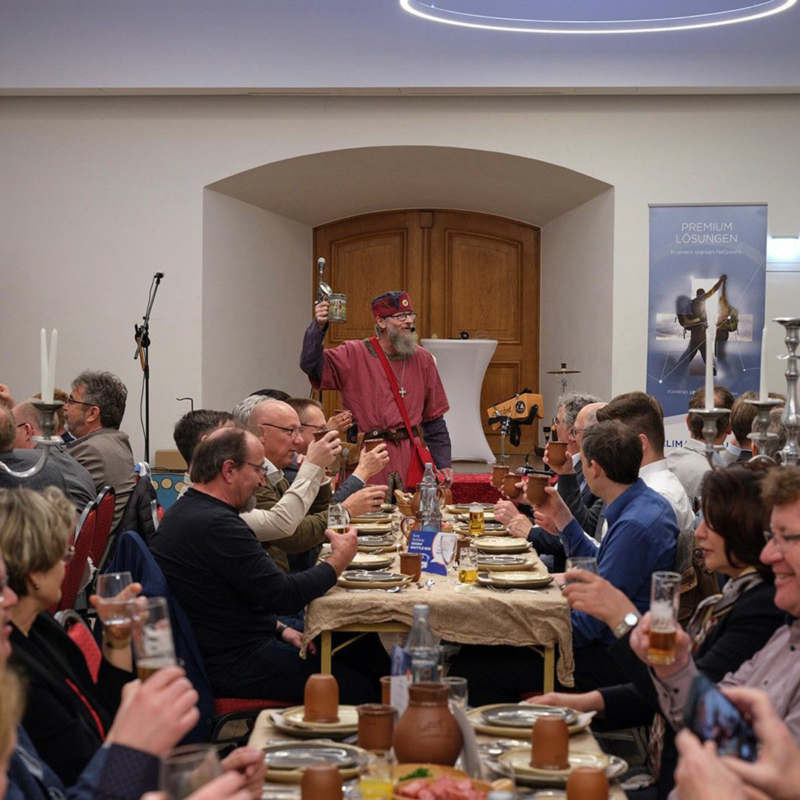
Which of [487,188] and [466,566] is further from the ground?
[487,188]

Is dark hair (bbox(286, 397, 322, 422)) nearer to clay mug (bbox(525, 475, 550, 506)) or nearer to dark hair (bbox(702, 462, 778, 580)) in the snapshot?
clay mug (bbox(525, 475, 550, 506))

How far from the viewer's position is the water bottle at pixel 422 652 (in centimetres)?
198

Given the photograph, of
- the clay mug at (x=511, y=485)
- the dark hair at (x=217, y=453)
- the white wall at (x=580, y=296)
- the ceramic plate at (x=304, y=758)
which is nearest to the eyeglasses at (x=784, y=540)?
the ceramic plate at (x=304, y=758)

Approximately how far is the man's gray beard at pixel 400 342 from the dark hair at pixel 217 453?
3380 mm

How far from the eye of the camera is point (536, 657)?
140 inches

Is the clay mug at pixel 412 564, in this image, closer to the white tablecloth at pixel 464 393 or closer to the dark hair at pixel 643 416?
the dark hair at pixel 643 416

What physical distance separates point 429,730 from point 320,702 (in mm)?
431

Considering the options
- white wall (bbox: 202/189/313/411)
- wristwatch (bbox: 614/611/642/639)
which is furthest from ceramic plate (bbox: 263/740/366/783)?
white wall (bbox: 202/189/313/411)

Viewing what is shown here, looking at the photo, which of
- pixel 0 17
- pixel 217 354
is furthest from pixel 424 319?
pixel 0 17

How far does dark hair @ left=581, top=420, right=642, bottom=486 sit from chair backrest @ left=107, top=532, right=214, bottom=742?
1347mm

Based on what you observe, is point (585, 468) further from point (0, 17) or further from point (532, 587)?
point (0, 17)

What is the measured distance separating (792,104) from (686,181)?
1032mm

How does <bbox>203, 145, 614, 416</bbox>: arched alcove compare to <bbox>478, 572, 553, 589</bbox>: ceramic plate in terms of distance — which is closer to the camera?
<bbox>478, 572, 553, 589</bbox>: ceramic plate

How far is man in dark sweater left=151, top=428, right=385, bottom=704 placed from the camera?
10.7ft
